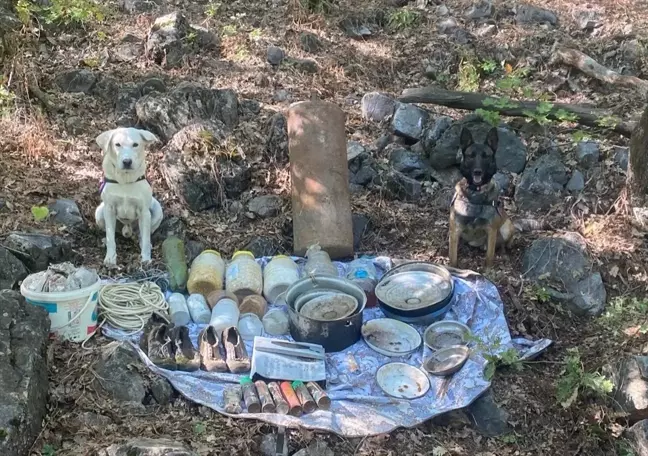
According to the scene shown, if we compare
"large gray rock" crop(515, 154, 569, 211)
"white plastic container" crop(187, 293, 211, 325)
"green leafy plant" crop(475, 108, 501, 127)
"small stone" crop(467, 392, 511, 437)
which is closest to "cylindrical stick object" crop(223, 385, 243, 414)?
"white plastic container" crop(187, 293, 211, 325)

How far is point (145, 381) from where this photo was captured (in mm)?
4039

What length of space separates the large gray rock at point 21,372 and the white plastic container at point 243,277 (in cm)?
127

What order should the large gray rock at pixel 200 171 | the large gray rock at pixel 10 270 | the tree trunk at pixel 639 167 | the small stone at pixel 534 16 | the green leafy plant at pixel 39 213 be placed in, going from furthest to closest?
the small stone at pixel 534 16, the large gray rock at pixel 200 171, the tree trunk at pixel 639 167, the green leafy plant at pixel 39 213, the large gray rock at pixel 10 270

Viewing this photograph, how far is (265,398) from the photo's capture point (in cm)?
388

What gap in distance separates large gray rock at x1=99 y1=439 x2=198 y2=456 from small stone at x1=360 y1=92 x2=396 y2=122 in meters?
4.63

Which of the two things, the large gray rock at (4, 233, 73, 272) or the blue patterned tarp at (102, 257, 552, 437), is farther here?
the large gray rock at (4, 233, 73, 272)

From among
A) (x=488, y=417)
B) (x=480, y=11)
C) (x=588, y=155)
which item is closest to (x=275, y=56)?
(x=480, y=11)

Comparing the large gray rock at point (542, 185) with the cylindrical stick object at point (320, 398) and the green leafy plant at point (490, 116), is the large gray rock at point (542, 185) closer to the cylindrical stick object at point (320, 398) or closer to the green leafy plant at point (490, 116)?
the green leafy plant at point (490, 116)

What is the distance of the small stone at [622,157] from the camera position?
6.31 metres

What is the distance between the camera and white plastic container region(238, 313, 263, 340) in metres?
4.58

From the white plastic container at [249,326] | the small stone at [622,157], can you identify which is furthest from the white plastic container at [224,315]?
the small stone at [622,157]

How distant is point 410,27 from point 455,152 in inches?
138

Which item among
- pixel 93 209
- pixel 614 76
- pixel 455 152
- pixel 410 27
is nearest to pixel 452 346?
pixel 455 152

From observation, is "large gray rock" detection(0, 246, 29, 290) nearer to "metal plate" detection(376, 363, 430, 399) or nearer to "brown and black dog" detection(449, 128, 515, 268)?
"metal plate" detection(376, 363, 430, 399)
